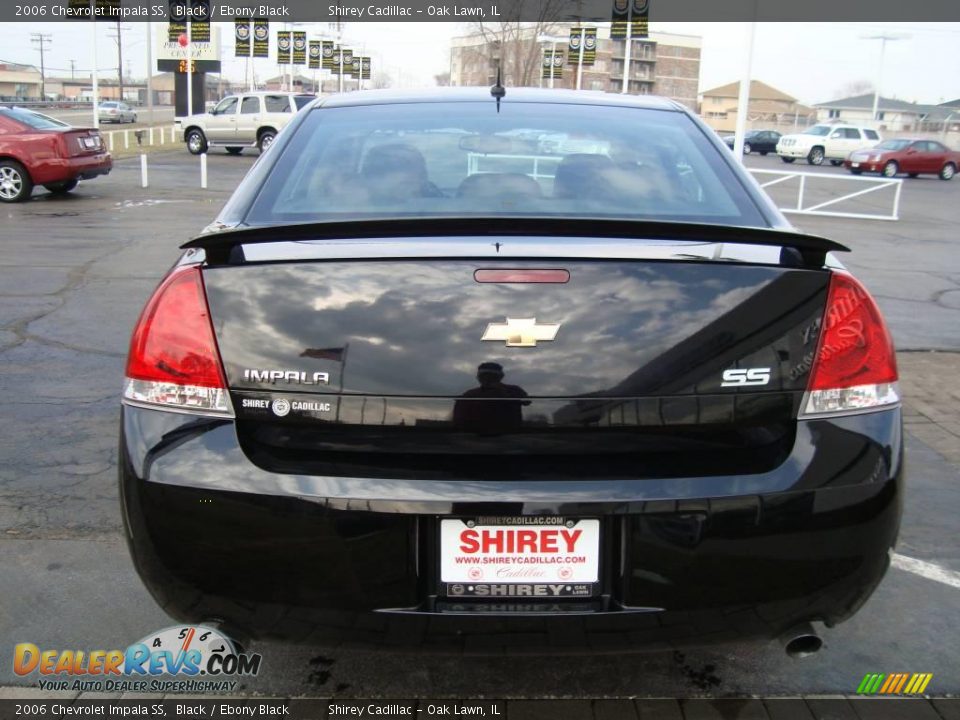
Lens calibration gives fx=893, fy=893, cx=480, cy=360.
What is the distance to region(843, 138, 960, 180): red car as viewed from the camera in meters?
35.7

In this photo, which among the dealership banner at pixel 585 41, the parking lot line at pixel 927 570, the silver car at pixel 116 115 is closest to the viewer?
the parking lot line at pixel 927 570

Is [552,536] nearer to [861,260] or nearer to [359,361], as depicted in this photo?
[359,361]

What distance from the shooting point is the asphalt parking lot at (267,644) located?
104 inches

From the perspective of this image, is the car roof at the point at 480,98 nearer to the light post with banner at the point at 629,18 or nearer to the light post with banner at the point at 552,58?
the light post with banner at the point at 629,18

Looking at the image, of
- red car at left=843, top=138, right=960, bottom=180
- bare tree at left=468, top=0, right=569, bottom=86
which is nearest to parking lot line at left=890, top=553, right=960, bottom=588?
red car at left=843, top=138, right=960, bottom=180

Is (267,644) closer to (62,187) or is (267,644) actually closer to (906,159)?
(62,187)

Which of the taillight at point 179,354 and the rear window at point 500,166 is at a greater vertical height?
the rear window at point 500,166

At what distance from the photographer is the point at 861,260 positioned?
12.1m

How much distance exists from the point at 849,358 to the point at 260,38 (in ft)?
152

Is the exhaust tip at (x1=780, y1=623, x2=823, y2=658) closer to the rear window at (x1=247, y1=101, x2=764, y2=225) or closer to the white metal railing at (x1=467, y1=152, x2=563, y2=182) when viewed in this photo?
the rear window at (x1=247, y1=101, x2=764, y2=225)

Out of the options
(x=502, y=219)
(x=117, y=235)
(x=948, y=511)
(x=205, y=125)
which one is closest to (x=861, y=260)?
(x=948, y=511)

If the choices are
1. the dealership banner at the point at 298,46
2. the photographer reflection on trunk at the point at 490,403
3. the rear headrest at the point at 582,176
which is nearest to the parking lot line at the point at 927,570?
the rear headrest at the point at 582,176

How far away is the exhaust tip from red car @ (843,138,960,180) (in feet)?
123

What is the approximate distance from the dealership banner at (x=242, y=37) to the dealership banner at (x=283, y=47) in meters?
5.69
